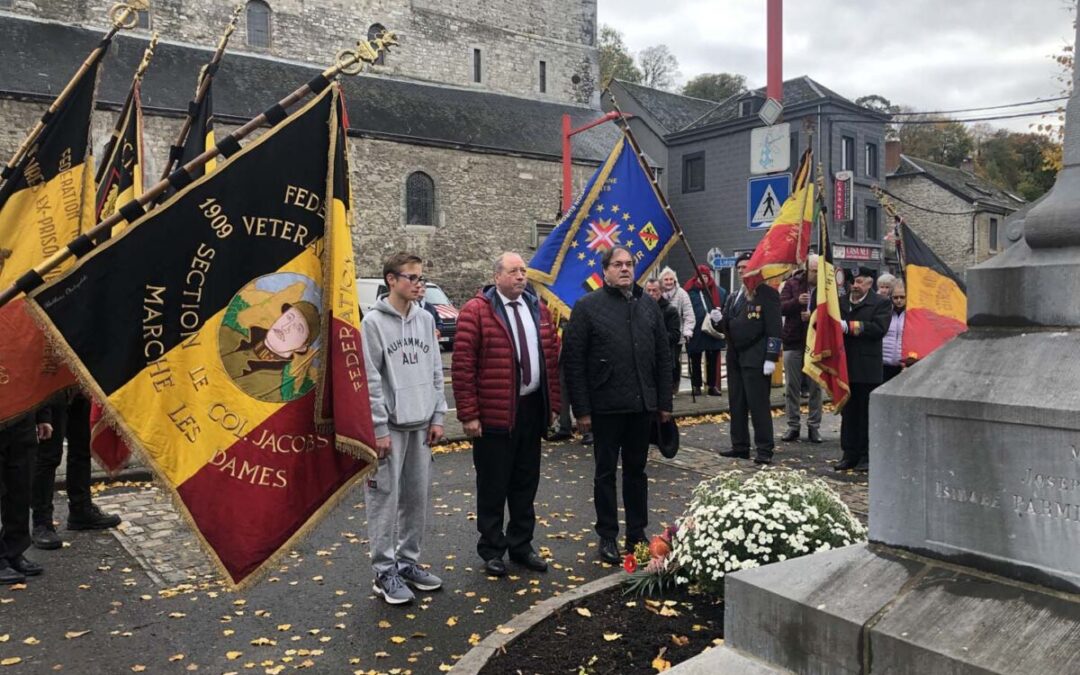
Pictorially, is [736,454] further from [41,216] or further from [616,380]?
[41,216]

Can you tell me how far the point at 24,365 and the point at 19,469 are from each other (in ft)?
2.74

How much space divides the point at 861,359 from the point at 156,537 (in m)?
6.62

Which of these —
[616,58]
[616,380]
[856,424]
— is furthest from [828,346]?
[616,58]

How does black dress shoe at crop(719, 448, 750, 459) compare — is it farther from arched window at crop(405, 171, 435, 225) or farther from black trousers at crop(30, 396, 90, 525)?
arched window at crop(405, 171, 435, 225)

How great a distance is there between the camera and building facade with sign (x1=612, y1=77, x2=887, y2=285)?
35812mm

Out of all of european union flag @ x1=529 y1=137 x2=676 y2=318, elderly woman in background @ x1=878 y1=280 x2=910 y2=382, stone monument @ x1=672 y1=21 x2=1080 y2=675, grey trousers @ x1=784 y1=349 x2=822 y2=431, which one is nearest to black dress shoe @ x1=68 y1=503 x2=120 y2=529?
european union flag @ x1=529 y1=137 x2=676 y2=318

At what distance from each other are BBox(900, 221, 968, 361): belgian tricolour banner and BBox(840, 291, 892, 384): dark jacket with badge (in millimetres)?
241

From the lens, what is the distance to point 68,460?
648 cm

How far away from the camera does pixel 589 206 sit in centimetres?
888

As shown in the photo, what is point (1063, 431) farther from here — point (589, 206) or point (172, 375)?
point (589, 206)

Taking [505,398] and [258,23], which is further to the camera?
[258,23]

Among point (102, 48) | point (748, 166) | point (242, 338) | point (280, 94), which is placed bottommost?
point (242, 338)

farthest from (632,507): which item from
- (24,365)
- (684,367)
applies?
(684,367)

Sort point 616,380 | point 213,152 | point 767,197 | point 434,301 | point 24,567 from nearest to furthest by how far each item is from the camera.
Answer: point 213,152, point 24,567, point 616,380, point 767,197, point 434,301
